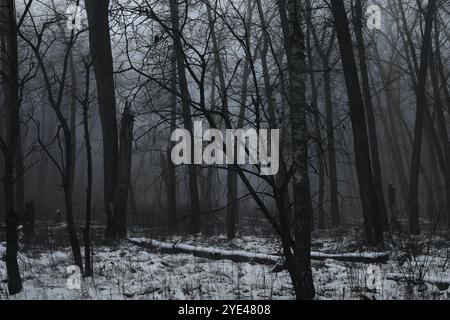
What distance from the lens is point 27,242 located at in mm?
11062

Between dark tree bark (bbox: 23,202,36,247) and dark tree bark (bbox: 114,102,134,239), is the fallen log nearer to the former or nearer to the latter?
dark tree bark (bbox: 114,102,134,239)

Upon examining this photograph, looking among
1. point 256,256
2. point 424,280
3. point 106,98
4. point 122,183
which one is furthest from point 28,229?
point 424,280

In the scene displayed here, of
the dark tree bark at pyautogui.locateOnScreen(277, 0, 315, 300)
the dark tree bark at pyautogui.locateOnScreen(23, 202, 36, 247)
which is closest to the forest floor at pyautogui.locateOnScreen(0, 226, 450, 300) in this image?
the dark tree bark at pyautogui.locateOnScreen(277, 0, 315, 300)

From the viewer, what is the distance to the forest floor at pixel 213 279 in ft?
18.1

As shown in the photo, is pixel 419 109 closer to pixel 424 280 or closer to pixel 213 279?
pixel 424 280

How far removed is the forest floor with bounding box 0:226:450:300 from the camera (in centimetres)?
551

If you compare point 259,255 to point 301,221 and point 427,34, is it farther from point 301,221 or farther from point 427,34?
point 427,34

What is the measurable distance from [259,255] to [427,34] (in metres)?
7.86

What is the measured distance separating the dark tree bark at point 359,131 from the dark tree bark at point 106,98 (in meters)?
5.38

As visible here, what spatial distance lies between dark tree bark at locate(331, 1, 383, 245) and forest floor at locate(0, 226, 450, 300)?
3.35 ft

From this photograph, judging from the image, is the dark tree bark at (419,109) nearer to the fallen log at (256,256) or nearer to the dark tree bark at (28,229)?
the fallen log at (256,256)

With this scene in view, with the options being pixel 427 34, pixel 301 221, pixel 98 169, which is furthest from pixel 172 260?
pixel 98 169

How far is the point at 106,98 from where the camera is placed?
11992mm
